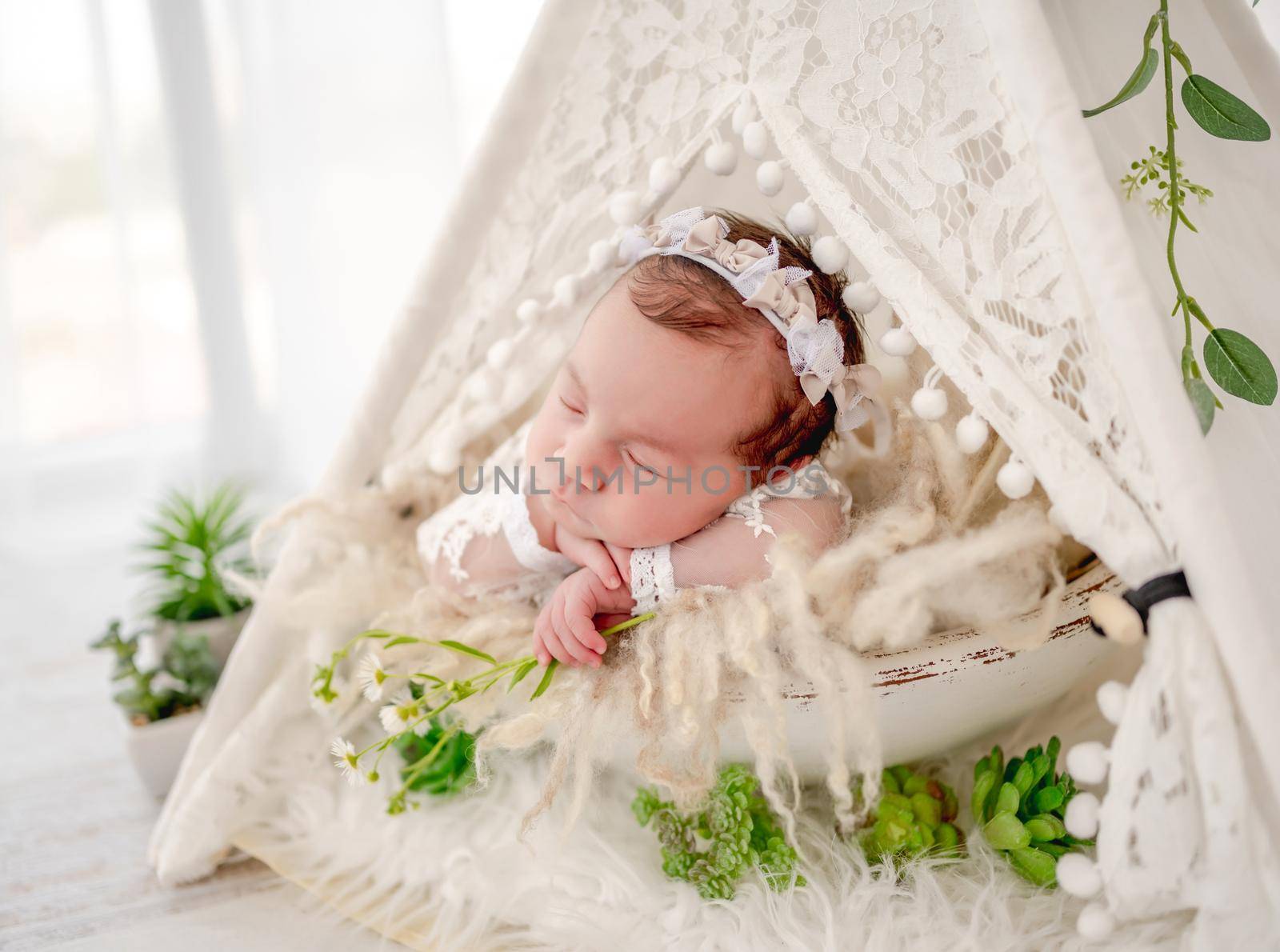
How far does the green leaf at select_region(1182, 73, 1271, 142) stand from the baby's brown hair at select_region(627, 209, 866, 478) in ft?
1.16

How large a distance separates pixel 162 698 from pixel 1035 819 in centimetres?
109

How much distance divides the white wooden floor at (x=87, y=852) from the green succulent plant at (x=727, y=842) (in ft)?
1.06

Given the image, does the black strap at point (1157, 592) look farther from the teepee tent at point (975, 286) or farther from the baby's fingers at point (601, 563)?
the baby's fingers at point (601, 563)

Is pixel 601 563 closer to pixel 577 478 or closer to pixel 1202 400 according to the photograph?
pixel 577 478

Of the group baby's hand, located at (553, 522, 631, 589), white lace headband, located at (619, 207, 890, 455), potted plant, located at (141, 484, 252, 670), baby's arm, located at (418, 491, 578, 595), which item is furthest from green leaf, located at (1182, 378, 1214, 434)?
potted plant, located at (141, 484, 252, 670)

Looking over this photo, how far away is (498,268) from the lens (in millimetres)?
1137

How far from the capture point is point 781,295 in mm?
936

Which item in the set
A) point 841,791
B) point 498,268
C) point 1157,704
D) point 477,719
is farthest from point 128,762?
point 1157,704

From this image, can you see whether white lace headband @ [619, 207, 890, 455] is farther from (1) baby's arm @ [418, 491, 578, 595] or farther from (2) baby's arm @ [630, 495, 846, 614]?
(1) baby's arm @ [418, 491, 578, 595]

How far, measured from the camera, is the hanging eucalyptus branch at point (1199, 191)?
81 centimetres

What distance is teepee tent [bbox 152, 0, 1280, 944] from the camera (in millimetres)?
723

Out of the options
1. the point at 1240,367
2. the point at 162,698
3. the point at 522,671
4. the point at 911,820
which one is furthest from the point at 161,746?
the point at 1240,367

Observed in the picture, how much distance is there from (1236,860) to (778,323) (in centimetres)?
58

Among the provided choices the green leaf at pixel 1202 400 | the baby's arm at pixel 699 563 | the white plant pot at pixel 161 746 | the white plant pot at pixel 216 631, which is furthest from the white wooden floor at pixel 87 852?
the green leaf at pixel 1202 400
